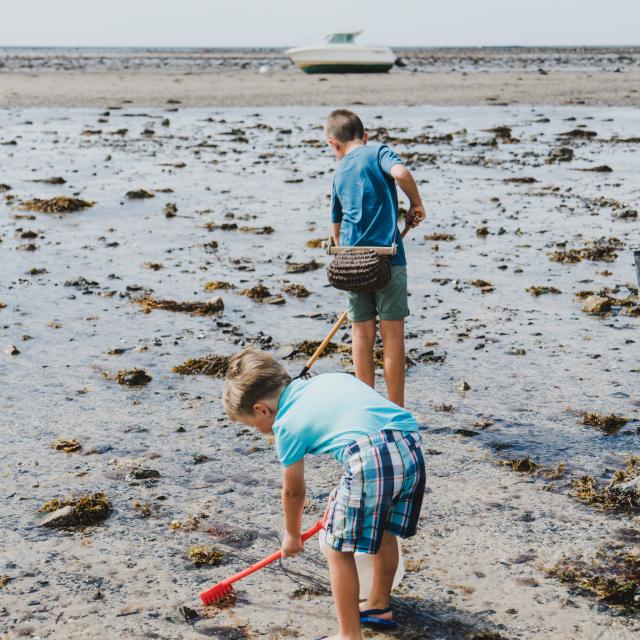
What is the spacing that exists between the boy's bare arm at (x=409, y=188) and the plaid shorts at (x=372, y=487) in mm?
2148

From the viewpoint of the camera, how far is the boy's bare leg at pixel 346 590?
341 centimetres

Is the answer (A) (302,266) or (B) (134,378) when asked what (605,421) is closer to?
(B) (134,378)

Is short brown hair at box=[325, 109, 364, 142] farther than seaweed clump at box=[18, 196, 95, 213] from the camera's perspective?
No

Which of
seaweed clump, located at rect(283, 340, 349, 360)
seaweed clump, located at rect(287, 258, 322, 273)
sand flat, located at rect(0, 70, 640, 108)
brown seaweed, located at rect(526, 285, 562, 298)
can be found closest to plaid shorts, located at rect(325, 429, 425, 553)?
seaweed clump, located at rect(283, 340, 349, 360)

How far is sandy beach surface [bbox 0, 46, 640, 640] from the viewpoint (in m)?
4.01

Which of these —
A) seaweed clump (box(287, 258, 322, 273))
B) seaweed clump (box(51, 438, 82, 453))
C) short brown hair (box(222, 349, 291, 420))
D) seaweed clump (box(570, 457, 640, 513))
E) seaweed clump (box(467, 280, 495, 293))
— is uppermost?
short brown hair (box(222, 349, 291, 420))

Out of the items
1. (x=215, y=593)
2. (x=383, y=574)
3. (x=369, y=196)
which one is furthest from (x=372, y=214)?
(x=215, y=593)

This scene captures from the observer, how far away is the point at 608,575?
4117 mm

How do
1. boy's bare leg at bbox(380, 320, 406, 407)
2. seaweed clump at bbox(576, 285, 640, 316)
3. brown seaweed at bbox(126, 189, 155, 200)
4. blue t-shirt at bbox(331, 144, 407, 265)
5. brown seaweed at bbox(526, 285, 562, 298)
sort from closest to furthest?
1. blue t-shirt at bbox(331, 144, 407, 265)
2. boy's bare leg at bbox(380, 320, 406, 407)
3. seaweed clump at bbox(576, 285, 640, 316)
4. brown seaweed at bbox(526, 285, 562, 298)
5. brown seaweed at bbox(126, 189, 155, 200)

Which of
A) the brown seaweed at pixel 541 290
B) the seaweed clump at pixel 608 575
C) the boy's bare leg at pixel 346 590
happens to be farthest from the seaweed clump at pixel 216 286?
the boy's bare leg at pixel 346 590

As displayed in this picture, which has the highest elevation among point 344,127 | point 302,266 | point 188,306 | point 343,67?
point 343,67

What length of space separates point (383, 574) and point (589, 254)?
290 inches

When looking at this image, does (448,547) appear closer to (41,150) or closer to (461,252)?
(461,252)

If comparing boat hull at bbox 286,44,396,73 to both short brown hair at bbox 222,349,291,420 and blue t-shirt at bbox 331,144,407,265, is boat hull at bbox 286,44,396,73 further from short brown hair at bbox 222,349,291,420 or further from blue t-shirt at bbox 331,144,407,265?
short brown hair at bbox 222,349,291,420
